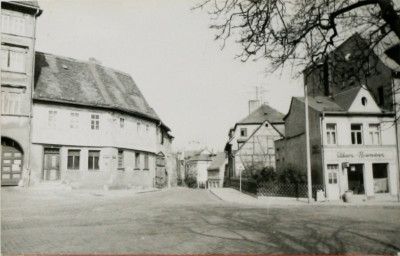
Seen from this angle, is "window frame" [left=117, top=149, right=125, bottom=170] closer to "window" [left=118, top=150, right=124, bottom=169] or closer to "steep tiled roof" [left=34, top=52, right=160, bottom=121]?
"window" [left=118, top=150, right=124, bottom=169]

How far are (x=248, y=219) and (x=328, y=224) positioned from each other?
2.85 meters

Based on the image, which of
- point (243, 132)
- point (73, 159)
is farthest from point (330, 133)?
point (243, 132)

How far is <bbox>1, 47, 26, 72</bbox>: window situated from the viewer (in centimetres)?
2514

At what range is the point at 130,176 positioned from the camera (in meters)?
33.9

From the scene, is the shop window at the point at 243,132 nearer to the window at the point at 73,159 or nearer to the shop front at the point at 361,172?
the shop front at the point at 361,172

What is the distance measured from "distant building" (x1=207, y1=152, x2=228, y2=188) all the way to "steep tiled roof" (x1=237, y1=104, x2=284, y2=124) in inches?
412

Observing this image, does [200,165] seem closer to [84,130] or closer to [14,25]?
[84,130]

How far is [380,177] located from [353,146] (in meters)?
2.69

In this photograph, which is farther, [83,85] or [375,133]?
[83,85]

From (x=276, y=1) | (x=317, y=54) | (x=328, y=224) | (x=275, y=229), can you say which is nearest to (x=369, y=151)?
(x=328, y=224)

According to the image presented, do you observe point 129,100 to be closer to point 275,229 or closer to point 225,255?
point 275,229

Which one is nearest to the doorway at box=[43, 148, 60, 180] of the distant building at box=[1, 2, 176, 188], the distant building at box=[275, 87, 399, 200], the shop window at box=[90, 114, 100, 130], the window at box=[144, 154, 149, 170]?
the distant building at box=[1, 2, 176, 188]

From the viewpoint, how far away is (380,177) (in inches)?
974

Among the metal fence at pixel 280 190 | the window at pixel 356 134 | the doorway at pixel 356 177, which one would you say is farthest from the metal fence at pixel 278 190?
the window at pixel 356 134
